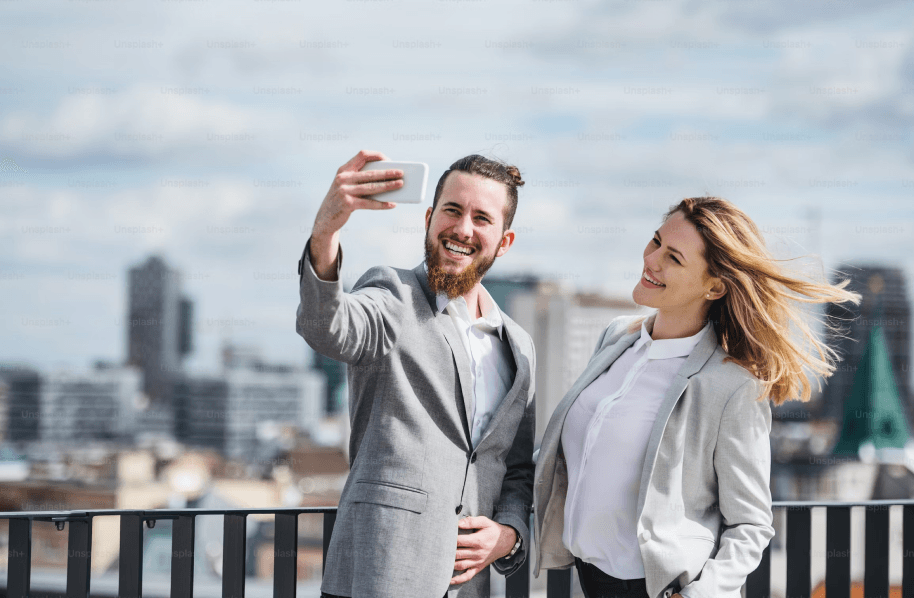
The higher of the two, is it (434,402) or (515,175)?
(515,175)

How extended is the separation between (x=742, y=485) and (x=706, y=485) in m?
0.10

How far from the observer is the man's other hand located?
2.32m

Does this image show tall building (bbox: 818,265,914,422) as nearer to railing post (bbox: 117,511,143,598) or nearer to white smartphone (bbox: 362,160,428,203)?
railing post (bbox: 117,511,143,598)

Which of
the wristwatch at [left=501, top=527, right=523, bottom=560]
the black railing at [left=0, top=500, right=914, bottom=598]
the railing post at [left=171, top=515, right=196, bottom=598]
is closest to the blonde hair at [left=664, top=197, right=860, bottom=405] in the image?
the black railing at [left=0, top=500, right=914, bottom=598]

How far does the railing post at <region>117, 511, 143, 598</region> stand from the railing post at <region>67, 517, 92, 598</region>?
0.11 metres

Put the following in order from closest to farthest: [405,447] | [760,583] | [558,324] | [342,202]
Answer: [342,202] < [405,447] < [760,583] < [558,324]

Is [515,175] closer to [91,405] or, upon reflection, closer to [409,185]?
[409,185]

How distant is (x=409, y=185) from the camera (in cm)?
193

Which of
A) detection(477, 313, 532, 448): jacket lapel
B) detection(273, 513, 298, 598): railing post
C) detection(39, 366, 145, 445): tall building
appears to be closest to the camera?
detection(477, 313, 532, 448): jacket lapel

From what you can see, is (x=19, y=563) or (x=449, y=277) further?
(x=19, y=563)

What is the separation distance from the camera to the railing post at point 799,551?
3271 mm

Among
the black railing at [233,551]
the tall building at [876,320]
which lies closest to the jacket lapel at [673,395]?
the black railing at [233,551]

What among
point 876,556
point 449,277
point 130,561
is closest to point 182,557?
point 130,561

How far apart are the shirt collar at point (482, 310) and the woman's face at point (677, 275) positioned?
43 cm
